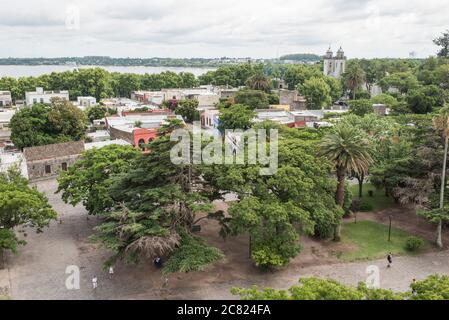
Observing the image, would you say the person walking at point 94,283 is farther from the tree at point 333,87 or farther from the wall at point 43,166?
the tree at point 333,87

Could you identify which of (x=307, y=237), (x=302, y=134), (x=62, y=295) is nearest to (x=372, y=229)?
(x=307, y=237)

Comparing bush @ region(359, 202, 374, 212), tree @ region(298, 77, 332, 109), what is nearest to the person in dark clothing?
bush @ region(359, 202, 374, 212)

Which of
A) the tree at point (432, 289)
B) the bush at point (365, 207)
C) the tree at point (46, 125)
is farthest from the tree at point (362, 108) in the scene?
the tree at point (432, 289)

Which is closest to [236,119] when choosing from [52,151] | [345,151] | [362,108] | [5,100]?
[362,108]

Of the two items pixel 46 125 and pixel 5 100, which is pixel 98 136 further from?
pixel 5 100

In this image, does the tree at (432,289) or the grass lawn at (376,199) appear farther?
the grass lawn at (376,199)

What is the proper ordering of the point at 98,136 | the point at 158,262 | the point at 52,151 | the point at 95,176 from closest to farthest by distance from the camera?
1. the point at 158,262
2. the point at 95,176
3. the point at 52,151
4. the point at 98,136

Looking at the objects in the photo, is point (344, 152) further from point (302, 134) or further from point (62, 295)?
point (62, 295)
